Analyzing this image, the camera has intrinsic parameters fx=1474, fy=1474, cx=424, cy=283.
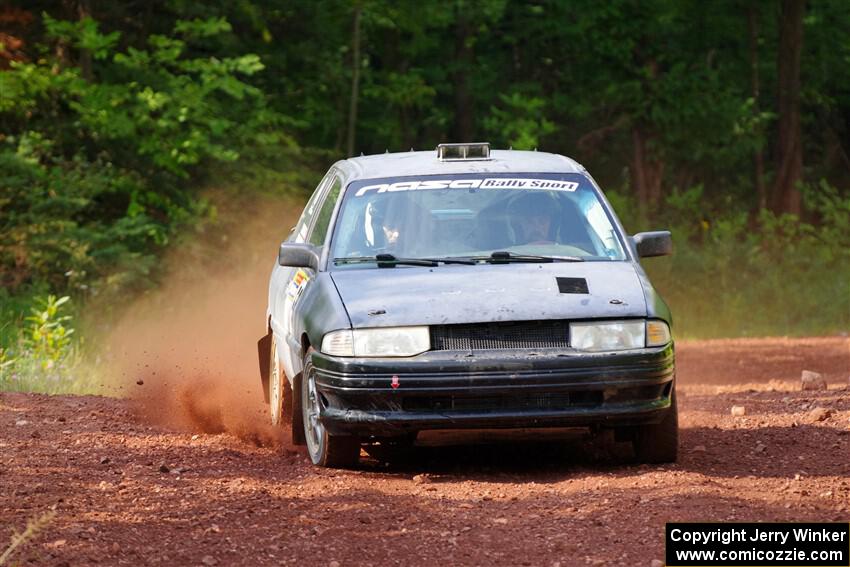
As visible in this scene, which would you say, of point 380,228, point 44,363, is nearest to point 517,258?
point 380,228

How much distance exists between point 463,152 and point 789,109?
79.3 ft

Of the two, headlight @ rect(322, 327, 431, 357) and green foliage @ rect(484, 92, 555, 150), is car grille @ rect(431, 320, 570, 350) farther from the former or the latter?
green foliage @ rect(484, 92, 555, 150)

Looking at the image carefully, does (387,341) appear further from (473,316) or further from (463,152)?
(463,152)

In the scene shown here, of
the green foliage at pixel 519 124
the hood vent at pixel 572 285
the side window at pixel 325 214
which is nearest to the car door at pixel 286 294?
the side window at pixel 325 214

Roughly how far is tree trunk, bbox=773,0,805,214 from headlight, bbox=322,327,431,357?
25.0 m

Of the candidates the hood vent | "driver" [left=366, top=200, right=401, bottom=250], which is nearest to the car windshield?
Result: "driver" [left=366, top=200, right=401, bottom=250]

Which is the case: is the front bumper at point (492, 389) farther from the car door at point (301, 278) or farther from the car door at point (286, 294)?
the car door at point (286, 294)

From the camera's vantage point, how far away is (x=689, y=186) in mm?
39781

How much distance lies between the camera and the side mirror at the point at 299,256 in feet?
28.5

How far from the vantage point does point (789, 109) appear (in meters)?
32.3

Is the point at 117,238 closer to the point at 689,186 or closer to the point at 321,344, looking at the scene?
the point at 321,344

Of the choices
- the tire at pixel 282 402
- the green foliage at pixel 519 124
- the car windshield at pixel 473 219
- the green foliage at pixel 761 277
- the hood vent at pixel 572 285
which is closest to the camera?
the hood vent at pixel 572 285

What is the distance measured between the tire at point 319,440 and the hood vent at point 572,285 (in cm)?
137

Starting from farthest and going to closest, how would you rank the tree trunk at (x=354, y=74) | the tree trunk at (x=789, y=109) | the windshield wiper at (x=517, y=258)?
the tree trunk at (x=789, y=109) < the tree trunk at (x=354, y=74) < the windshield wiper at (x=517, y=258)
